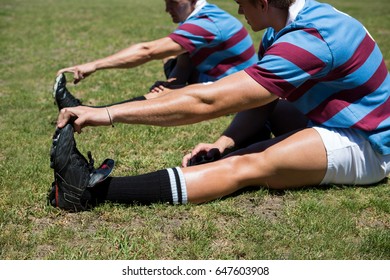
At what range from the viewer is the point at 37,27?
1040cm

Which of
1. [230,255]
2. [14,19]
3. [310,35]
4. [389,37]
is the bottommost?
[389,37]

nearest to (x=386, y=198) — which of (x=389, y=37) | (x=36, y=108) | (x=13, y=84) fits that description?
(x=36, y=108)

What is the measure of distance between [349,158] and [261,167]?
1.76 ft

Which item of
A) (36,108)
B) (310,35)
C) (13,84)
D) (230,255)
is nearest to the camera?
(230,255)

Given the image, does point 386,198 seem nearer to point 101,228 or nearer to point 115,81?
point 101,228

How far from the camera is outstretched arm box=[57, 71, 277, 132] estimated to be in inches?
107

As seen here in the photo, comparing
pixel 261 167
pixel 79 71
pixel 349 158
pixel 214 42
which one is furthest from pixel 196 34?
pixel 349 158

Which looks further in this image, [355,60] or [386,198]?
[386,198]

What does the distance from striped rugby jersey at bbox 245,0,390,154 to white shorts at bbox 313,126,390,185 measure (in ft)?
0.18

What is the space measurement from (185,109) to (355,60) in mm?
1005

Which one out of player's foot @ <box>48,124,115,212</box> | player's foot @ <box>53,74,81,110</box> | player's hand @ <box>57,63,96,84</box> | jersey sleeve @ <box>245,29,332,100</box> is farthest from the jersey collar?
player's foot @ <box>53,74,81,110</box>

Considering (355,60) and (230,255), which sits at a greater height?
(355,60)

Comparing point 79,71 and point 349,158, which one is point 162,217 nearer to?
point 349,158

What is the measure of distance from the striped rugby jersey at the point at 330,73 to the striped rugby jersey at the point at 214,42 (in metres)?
1.66
